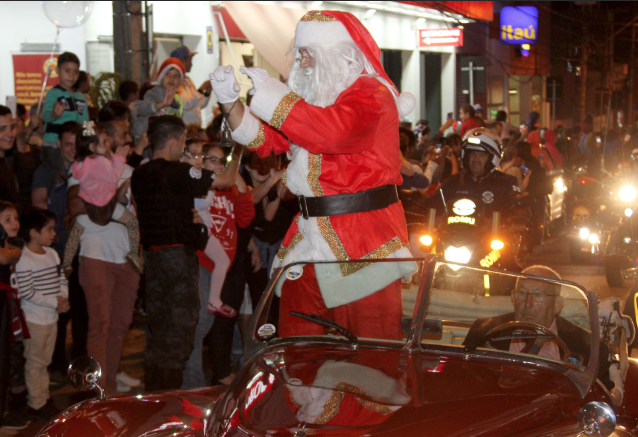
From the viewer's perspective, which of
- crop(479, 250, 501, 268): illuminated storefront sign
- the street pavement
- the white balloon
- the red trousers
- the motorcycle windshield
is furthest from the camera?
the white balloon

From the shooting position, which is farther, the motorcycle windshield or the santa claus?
the motorcycle windshield

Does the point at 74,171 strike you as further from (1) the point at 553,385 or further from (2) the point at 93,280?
(1) the point at 553,385

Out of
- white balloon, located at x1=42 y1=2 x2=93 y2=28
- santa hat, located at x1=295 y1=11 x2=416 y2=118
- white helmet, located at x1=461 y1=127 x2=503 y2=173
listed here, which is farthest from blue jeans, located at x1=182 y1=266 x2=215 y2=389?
white balloon, located at x1=42 y1=2 x2=93 y2=28

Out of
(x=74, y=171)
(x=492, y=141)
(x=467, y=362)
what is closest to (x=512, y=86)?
(x=492, y=141)

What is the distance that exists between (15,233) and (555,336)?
11.7 ft

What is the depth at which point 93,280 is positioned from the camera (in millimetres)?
5434

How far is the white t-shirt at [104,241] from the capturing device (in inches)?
216

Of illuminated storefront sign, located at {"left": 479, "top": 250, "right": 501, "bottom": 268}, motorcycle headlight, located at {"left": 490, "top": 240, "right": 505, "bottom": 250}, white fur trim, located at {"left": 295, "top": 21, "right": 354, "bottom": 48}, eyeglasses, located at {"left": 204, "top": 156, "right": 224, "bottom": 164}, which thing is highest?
white fur trim, located at {"left": 295, "top": 21, "right": 354, "bottom": 48}

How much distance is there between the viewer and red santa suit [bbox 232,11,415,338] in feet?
10.6

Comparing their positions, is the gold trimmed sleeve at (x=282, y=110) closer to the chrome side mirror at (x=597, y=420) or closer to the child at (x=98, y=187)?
the chrome side mirror at (x=597, y=420)

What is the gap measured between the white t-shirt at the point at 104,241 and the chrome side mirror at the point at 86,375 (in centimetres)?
224

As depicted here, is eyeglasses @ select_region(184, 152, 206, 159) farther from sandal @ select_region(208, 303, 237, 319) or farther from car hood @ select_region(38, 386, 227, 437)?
car hood @ select_region(38, 386, 227, 437)

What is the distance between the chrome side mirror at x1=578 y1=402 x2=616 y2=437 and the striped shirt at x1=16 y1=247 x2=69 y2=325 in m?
3.87

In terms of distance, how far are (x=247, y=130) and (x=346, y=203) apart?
581 millimetres
